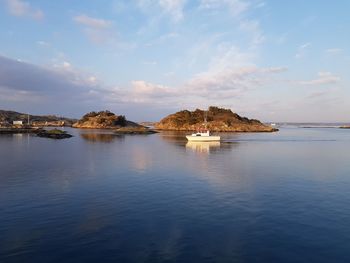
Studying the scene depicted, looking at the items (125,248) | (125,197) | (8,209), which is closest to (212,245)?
(125,248)

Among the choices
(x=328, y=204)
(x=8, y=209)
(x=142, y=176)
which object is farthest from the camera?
(x=142, y=176)

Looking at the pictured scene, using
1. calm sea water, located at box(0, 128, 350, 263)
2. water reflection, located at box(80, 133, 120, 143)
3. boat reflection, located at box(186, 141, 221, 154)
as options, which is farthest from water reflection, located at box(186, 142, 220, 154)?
calm sea water, located at box(0, 128, 350, 263)

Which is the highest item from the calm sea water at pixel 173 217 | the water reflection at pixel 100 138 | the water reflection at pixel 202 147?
the water reflection at pixel 100 138

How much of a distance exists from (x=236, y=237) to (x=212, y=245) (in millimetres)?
1914

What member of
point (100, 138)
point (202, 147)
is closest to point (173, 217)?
point (202, 147)

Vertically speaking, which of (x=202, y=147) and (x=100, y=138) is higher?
(x=100, y=138)

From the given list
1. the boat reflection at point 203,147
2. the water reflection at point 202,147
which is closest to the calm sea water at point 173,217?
the water reflection at point 202,147

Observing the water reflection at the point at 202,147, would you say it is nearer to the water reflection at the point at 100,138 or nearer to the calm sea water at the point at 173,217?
the water reflection at the point at 100,138

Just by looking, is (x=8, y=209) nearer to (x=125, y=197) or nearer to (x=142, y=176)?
(x=125, y=197)

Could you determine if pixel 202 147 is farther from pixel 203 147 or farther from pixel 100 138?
pixel 100 138

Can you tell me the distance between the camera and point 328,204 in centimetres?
2562

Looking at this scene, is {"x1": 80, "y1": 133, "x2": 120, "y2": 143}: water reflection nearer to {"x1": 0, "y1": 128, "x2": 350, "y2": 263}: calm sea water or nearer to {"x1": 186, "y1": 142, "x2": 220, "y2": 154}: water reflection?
{"x1": 186, "y1": 142, "x2": 220, "y2": 154}: water reflection

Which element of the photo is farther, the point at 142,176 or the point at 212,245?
the point at 142,176

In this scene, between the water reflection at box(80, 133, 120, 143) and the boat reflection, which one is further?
the water reflection at box(80, 133, 120, 143)
